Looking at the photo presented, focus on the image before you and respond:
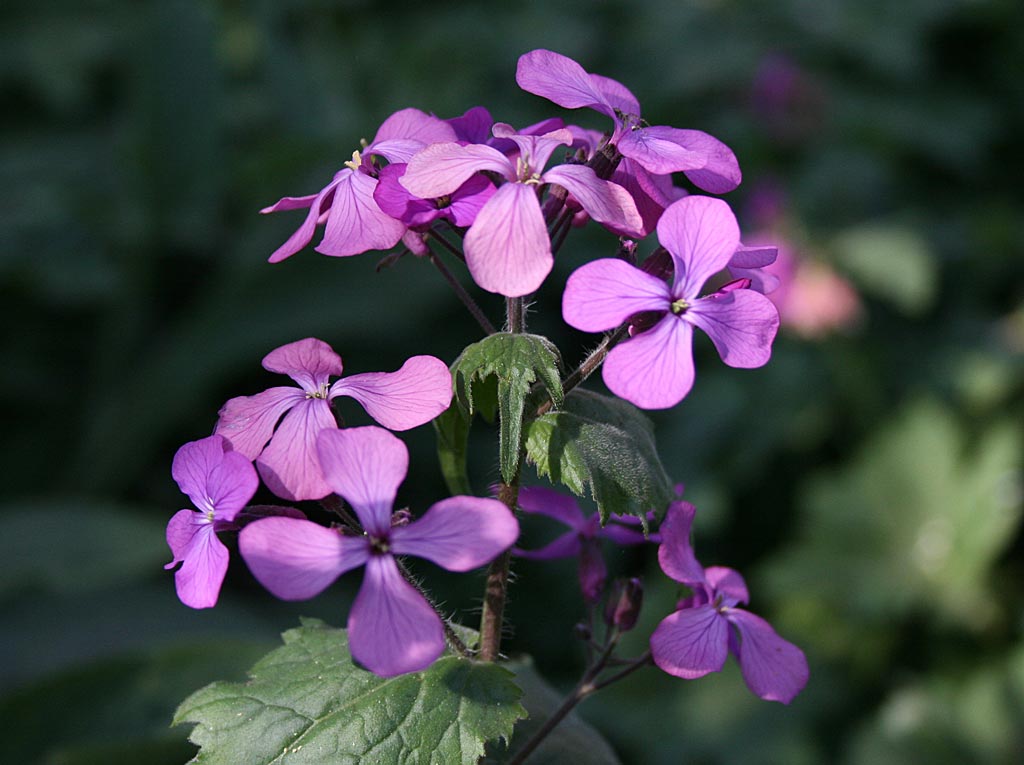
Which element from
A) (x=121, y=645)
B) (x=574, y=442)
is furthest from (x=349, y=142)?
(x=574, y=442)

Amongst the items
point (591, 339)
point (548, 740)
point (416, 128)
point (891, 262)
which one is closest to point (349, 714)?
point (548, 740)

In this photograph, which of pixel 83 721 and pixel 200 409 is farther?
pixel 200 409

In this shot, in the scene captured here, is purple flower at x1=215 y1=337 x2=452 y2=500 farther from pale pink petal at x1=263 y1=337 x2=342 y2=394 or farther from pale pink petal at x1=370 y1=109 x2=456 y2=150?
pale pink petal at x1=370 y1=109 x2=456 y2=150

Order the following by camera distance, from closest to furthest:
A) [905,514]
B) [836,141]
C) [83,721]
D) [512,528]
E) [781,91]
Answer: [512,528] → [83,721] → [905,514] → [781,91] → [836,141]

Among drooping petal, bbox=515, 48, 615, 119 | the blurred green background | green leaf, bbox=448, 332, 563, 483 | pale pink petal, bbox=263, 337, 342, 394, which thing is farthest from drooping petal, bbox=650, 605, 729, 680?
the blurred green background

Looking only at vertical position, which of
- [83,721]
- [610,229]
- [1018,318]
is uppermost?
[610,229]

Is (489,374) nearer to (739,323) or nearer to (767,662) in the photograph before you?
(739,323)

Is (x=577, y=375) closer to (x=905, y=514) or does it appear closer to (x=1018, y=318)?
(x=905, y=514)
